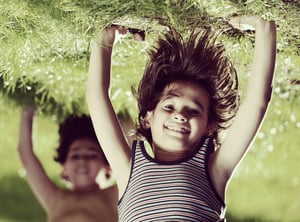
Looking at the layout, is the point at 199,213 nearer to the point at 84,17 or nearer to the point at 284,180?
the point at 84,17

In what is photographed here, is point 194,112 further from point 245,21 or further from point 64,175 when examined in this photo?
point 64,175

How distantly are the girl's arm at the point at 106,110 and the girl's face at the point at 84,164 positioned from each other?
210 mm

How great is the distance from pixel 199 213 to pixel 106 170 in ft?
1.03

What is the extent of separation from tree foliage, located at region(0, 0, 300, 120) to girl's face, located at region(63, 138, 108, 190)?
0.12m

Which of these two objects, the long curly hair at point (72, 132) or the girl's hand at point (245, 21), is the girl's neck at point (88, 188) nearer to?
the long curly hair at point (72, 132)

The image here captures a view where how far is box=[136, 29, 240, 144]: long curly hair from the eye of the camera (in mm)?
763

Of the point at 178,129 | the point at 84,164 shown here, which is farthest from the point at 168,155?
the point at 84,164

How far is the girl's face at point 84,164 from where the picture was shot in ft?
3.25

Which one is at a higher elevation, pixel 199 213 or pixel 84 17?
pixel 84 17

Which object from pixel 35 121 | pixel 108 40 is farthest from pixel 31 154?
pixel 108 40

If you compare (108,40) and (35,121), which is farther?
(35,121)

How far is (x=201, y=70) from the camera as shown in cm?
76

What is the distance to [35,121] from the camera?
106 centimetres

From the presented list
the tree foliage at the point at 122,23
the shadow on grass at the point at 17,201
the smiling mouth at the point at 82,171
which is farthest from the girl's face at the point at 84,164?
the shadow on grass at the point at 17,201
